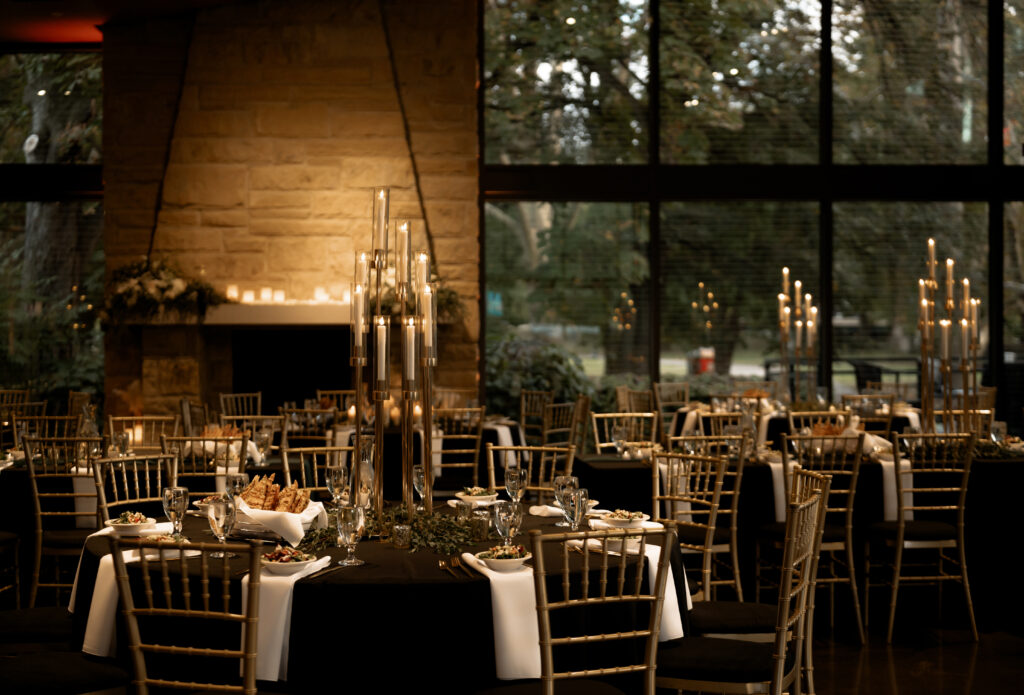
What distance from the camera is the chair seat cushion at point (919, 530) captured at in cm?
582

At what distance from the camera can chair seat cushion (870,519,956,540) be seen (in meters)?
5.82

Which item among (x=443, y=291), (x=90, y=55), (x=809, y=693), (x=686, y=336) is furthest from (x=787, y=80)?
(x=809, y=693)

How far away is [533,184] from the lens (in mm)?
10812

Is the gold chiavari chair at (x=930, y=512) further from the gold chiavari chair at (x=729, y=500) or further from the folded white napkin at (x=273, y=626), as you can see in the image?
the folded white napkin at (x=273, y=626)

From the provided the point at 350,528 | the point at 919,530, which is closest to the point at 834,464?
the point at 919,530

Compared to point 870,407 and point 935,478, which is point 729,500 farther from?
point 870,407

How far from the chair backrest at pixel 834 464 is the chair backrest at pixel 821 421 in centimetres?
27

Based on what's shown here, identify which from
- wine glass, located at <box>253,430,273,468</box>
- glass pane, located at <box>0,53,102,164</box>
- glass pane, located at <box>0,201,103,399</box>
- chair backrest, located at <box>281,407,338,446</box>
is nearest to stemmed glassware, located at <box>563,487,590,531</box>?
wine glass, located at <box>253,430,273,468</box>

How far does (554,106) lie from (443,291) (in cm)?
230

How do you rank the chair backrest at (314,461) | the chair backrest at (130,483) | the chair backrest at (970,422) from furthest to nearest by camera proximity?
1. the chair backrest at (970,422)
2. the chair backrest at (314,461)
3. the chair backrest at (130,483)

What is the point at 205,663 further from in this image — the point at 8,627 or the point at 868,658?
the point at 868,658

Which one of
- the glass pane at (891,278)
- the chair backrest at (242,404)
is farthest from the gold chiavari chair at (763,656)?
the glass pane at (891,278)

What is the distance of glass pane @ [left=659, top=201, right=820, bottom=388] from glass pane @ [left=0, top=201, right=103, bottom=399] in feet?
18.4

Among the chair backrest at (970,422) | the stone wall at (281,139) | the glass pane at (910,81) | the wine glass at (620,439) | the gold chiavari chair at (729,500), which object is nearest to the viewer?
the gold chiavari chair at (729,500)
